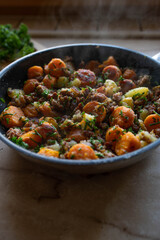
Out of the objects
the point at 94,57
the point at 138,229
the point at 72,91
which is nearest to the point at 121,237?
the point at 138,229

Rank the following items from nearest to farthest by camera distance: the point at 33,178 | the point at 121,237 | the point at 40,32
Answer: the point at 121,237, the point at 33,178, the point at 40,32

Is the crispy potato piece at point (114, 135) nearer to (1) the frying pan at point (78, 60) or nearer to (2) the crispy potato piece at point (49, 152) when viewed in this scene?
(2) the crispy potato piece at point (49, 152)

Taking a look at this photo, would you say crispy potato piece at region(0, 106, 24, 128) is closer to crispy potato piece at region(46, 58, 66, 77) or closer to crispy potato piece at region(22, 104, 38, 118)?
crispy potato piece at region(22, 104, 38, 118)

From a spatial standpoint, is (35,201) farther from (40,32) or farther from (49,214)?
(40,32)

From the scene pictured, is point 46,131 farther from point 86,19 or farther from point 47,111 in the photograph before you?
point 86,19

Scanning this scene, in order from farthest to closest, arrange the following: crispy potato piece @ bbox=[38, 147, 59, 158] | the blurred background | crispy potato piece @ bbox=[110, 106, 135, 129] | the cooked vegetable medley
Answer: the blurred background → crispy potato piece @ bbox=[110, 106, 135, 129] → the cooked vegetable medley → crispy potato piece @ bbox=[38, 147, 59, 158]

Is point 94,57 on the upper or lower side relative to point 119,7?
lower

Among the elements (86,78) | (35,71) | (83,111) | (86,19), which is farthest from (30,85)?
(86,19)

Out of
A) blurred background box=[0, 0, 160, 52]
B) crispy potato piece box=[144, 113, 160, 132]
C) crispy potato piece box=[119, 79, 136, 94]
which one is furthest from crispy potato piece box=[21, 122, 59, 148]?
blurred background box=[0, 0, 160, 52]
